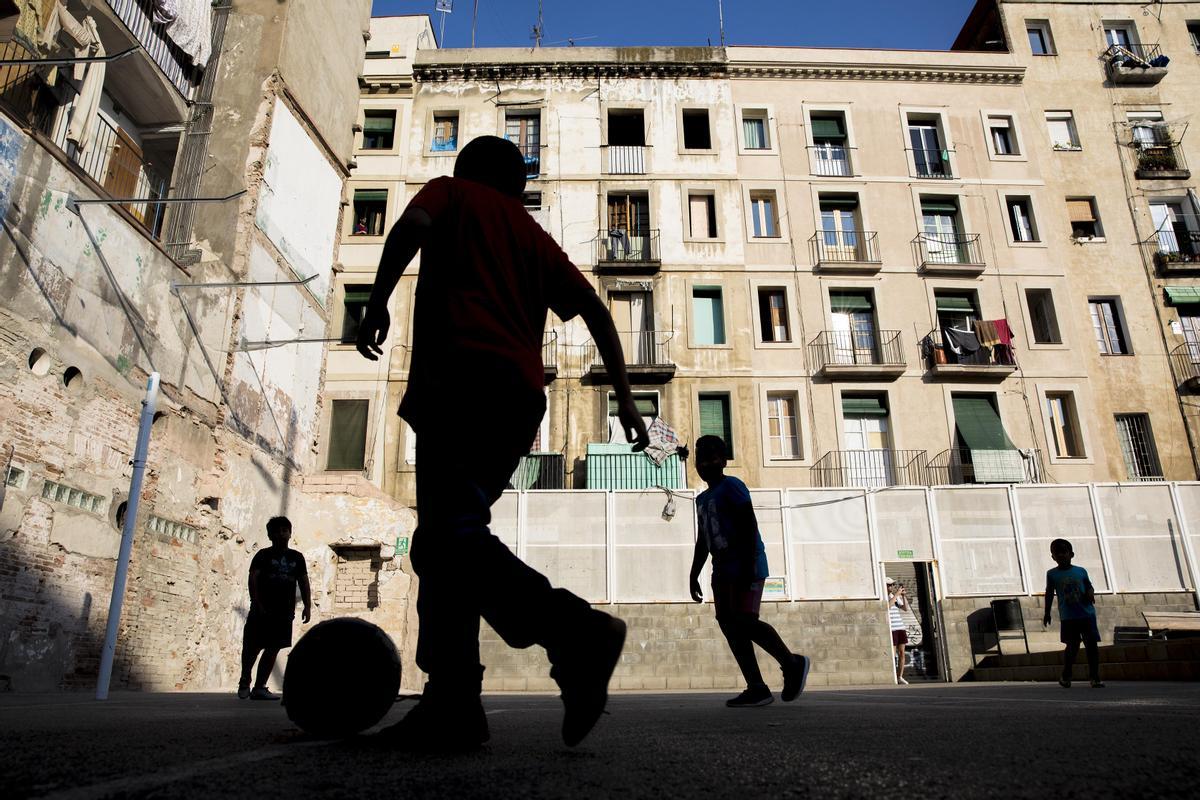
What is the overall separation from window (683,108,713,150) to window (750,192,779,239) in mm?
2488

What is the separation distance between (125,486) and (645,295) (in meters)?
15.5

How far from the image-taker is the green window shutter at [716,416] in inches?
854

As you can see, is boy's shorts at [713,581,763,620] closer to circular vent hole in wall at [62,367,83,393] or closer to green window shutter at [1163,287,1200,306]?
circular vent hole in wall at [62,367,83,393]

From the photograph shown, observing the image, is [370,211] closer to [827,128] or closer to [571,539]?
[571,539]

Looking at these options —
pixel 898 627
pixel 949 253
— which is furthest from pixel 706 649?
pixel 949 253

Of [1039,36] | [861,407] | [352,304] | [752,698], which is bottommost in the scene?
[752,698]

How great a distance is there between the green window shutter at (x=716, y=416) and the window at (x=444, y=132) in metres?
11.5

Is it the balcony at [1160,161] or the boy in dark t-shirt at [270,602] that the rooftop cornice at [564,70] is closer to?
the balcony at [1160,161]

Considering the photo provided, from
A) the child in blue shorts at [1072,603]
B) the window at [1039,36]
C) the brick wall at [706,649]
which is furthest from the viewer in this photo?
the window at [1039,36]

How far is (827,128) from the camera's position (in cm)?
2503

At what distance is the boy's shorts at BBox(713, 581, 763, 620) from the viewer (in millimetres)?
5457

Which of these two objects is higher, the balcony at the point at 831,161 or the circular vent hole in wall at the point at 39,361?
the balcony at the point at 831,161

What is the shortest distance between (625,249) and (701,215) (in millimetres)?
2751

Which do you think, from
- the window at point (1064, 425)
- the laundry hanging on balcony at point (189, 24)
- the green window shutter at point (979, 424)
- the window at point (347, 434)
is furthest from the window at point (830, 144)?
the laundry hanging on balcony at point (189, 24)
